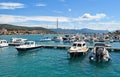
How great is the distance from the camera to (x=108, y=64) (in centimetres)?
4747

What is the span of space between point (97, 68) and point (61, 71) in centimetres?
696

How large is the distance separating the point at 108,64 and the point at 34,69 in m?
14.7

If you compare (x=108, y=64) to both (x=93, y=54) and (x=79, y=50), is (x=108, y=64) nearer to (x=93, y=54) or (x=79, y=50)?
(x=93, y=54)

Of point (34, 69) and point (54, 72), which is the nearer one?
point (54, 72)

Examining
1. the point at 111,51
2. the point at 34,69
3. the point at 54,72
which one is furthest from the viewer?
the point at 111,51

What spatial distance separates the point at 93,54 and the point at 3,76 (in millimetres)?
20677

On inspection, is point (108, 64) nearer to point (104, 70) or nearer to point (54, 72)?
point (104, 70)

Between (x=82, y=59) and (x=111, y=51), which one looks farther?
(x=111, y=51)

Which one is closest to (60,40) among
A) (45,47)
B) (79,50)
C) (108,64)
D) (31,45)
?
(45,47)

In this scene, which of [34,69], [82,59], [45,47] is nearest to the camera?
[34,69]

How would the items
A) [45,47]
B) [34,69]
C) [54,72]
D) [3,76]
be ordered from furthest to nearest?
1. [45,47]
2. [34,69]
3. [54,72]
4. [3,76]

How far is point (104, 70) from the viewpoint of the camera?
4219 cm

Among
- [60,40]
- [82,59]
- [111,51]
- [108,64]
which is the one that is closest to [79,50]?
[82,59]

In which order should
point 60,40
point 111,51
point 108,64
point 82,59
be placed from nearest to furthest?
point 108,64 → point 82,59 → point 111,51 → point 60,40
